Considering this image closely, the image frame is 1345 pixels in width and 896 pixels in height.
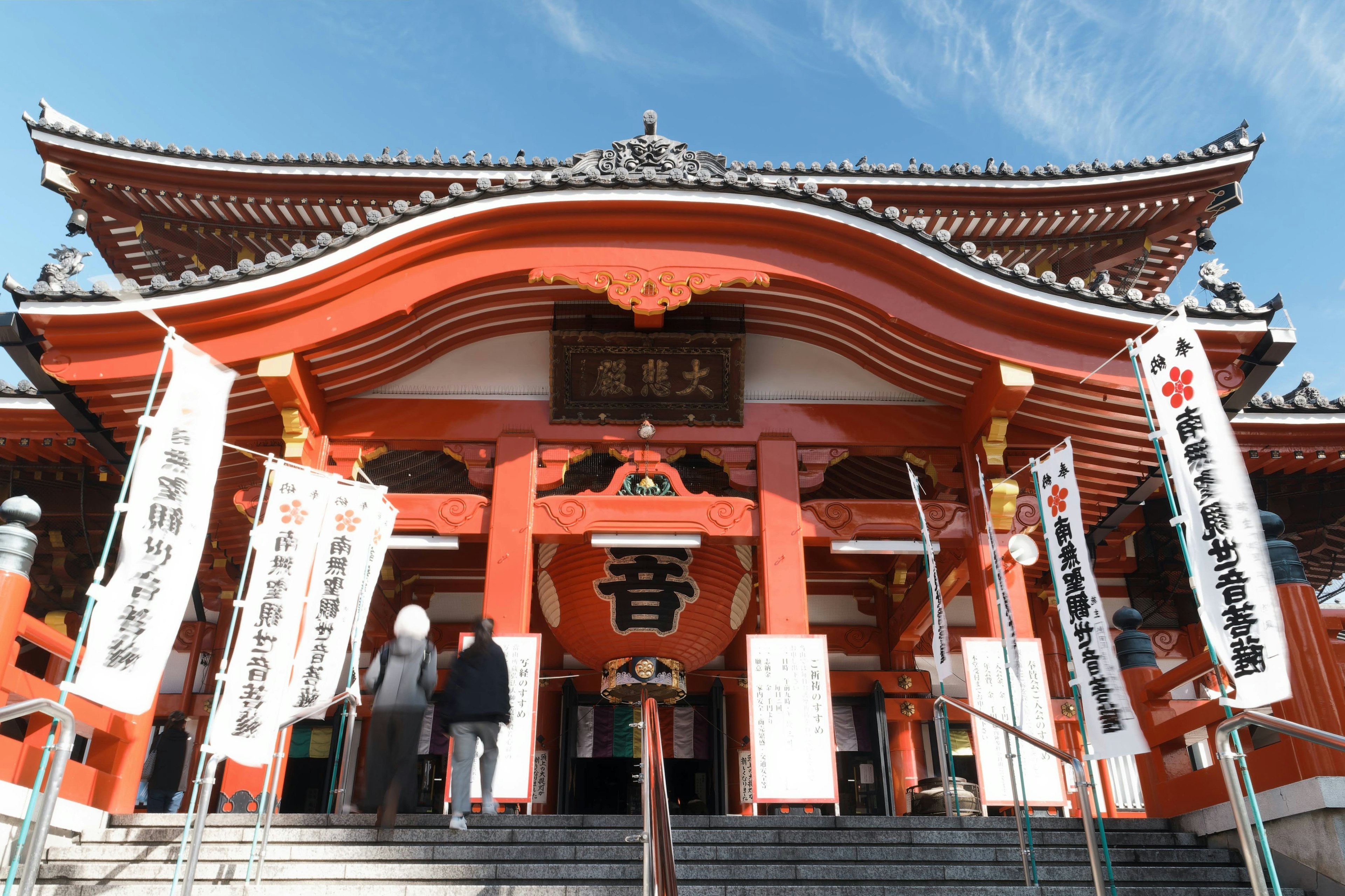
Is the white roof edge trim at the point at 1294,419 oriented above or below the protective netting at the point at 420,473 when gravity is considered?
below

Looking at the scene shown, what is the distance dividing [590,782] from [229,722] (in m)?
7.45

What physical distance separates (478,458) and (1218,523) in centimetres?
660

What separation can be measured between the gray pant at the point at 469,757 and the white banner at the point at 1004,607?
163 inches

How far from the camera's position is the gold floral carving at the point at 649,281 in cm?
882

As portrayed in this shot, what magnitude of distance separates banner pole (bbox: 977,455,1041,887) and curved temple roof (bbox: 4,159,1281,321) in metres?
1.98

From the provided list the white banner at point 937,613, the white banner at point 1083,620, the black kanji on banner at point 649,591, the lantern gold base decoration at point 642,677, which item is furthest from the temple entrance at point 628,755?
the white banner at point 1083,620

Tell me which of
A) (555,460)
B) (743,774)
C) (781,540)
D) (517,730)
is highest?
(555,460)

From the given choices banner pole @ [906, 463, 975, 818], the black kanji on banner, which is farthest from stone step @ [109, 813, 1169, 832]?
the black kanji on banner

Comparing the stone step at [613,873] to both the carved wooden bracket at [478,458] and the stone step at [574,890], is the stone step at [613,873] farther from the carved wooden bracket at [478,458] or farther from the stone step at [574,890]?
the carved wooden bracket at [478,458]

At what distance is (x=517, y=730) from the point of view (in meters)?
7.89

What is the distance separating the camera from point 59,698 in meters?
7.43

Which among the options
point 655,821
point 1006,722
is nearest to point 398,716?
point 655,821

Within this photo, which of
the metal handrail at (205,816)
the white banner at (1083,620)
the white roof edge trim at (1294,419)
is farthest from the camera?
the white roof edge trim at (1294,419)

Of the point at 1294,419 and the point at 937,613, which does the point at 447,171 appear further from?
the point at 1294,419
